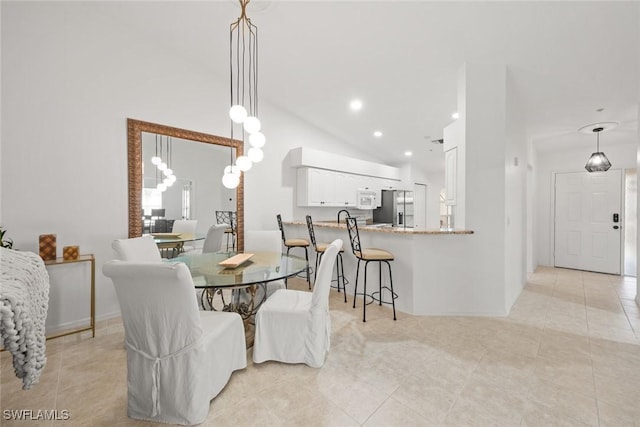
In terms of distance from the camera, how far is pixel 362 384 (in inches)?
73.4

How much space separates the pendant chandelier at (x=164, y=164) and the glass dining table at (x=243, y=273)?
1308mm

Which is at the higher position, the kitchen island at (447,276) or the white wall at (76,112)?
the white wall at (76,112)

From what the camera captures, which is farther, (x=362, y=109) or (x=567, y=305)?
(x=362, y=109)

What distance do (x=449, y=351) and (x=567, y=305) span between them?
87.8 inches

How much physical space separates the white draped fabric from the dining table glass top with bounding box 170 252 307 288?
922 mm

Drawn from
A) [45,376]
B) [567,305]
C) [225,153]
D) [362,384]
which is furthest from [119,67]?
[567,305]

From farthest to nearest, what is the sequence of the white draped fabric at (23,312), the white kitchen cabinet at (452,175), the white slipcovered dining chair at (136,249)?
the white kitchen cabinet at (452,175) → the white slipcovered dining chair at (136,249) → the white draped fabric at (23,312)

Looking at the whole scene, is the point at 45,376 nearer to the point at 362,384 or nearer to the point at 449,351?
the point at 362,384

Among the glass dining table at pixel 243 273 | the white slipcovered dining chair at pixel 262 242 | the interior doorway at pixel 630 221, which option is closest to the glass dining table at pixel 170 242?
the glass dining table at pixel 243 273

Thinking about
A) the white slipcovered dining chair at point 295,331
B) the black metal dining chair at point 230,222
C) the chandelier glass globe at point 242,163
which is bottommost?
the white slipcovered dining chair at point 295,331

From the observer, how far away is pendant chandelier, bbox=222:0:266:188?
2322 mm

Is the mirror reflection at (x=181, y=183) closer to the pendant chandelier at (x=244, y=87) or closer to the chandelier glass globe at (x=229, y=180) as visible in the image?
the pendant chandelier at (x=244, y=87)

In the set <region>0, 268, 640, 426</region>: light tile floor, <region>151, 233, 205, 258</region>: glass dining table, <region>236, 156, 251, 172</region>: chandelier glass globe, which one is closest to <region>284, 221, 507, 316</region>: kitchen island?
<region>0, 268, 640, 426</region>: light tile floor

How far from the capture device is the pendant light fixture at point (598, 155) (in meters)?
4.13
